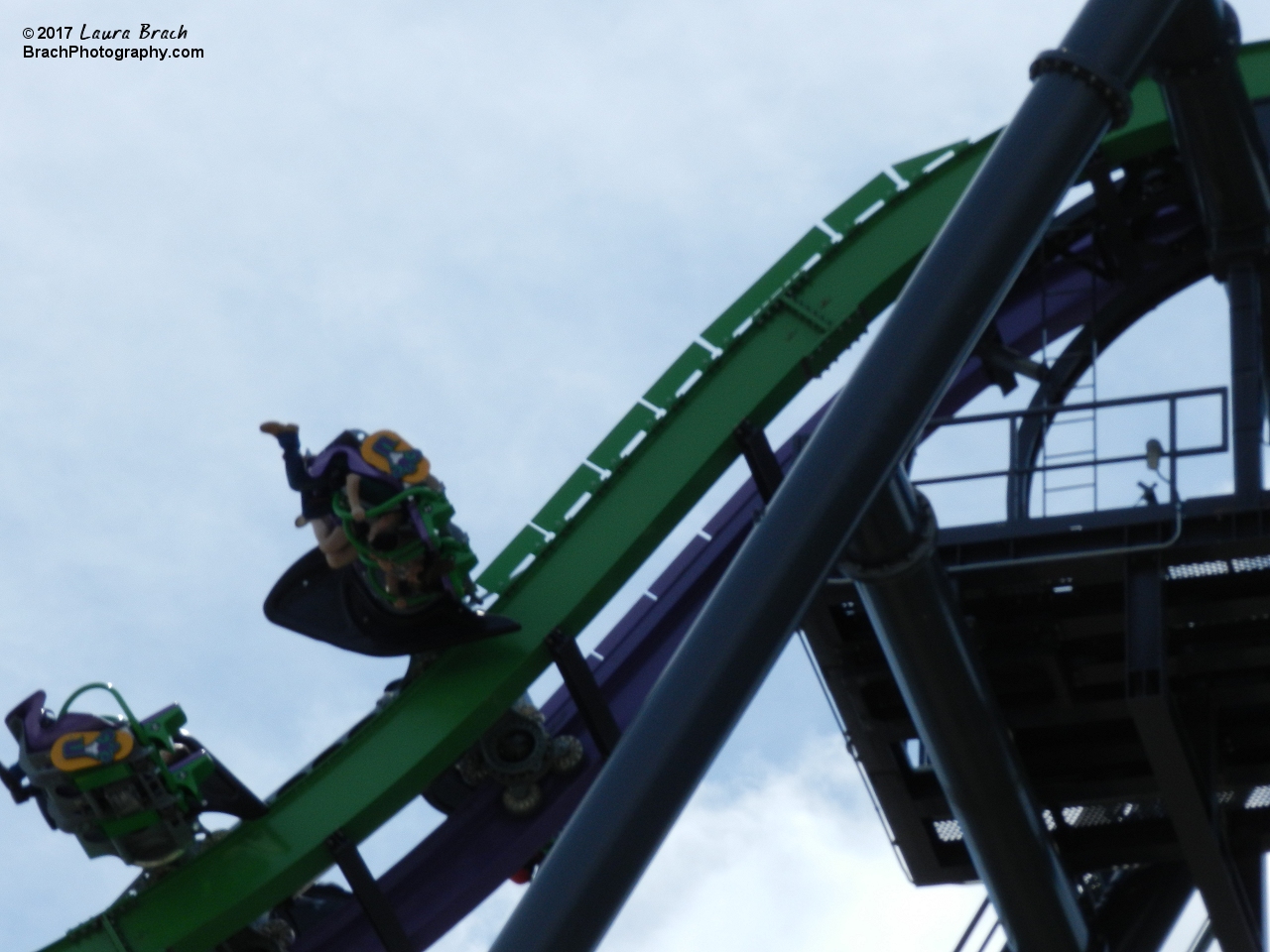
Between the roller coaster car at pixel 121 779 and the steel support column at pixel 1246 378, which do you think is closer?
the steel support column at pixel 1246 378

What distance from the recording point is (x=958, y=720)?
12.6 metres

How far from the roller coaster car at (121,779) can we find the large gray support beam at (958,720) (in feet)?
15.3

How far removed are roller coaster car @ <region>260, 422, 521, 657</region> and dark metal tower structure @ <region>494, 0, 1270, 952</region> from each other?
2.67 meters

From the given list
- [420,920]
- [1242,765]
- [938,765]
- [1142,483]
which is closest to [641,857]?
[938,765]

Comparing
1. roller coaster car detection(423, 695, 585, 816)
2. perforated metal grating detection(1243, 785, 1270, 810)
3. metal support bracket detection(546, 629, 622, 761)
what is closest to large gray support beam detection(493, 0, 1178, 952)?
perforated metal grating detection(1243, 785, 1270, 810)

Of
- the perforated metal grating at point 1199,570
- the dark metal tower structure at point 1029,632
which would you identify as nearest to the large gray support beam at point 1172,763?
the dark metal tower structure at point 1029,632

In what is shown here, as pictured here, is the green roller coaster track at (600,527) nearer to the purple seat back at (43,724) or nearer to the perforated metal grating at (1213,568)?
the purple seat back at (43,724)

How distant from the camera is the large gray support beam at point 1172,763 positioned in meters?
12.5

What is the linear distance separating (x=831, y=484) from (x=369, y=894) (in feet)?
20.5

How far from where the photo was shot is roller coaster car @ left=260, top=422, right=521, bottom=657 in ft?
48.0

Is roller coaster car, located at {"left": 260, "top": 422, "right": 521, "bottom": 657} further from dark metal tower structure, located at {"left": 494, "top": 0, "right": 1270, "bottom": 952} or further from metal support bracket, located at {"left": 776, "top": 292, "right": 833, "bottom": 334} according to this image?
metal support bracket, located at {"left": 776, "top": 292, "right": 833, "bottom": 334}

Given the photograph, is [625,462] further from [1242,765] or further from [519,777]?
[1242,765]

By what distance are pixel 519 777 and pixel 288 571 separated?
1.94 metres

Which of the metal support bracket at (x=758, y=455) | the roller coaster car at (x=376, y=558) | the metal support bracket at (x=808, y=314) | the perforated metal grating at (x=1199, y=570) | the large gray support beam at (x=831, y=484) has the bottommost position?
the large gray support beam at (x=831, y=484)
